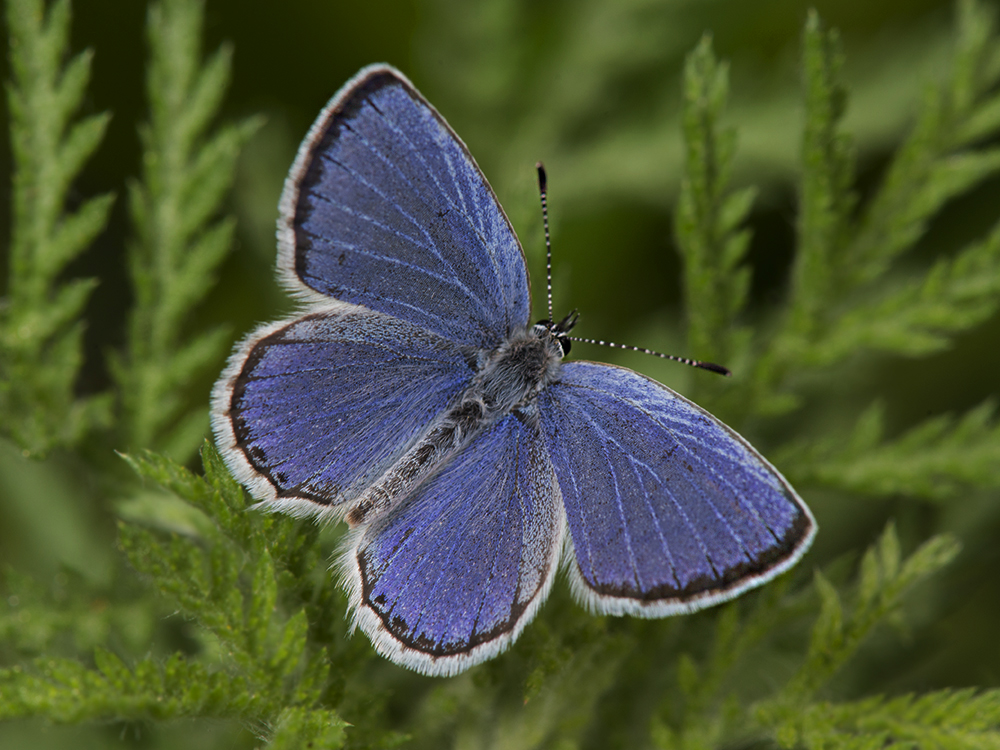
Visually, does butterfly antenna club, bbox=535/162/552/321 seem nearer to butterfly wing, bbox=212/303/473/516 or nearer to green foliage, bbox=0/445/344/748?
butterfly wing, bbox=212/303/473/516

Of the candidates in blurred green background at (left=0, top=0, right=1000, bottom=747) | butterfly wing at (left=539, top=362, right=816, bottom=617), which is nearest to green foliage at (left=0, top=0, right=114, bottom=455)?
blurred green background at (left=0, top=0, right=1000, bottom=747)

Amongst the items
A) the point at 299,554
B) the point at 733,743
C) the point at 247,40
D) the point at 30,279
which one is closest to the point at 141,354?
the point at 30,279

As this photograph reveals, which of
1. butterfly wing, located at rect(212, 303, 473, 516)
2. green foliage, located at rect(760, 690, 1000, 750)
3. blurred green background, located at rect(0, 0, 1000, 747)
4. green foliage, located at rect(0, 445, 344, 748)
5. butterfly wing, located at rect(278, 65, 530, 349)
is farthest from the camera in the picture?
blurred green background, located at rect(0, 0, 1000, 747)

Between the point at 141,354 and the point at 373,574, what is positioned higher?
the point at 141,354

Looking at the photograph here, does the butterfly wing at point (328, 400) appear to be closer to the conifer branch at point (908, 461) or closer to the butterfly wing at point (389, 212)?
the butterfly wing at point (389, 212)

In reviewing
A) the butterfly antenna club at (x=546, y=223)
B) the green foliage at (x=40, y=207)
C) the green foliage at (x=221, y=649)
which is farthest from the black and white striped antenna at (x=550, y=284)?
the green foliage at (x=40, y=207)

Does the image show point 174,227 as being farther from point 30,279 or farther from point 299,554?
point 299,554
